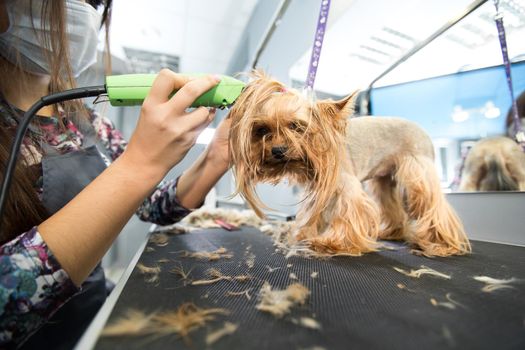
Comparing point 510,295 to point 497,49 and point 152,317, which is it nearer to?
point 152,317

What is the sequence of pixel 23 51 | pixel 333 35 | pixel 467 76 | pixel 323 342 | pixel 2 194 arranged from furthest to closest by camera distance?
pixel 333 35
pixel 467 76
pixel 23 51
pixel 2 194
pixel 323 342

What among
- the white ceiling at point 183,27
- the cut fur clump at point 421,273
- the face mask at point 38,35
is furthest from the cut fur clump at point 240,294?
the white ceiling at point 183,27

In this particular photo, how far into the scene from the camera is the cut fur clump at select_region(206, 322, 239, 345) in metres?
0.32

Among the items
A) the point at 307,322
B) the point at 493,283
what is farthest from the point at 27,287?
the point at 493,283

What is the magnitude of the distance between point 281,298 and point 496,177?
1.02 m

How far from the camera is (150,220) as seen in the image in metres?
1.12

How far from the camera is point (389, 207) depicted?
1277 millimetres

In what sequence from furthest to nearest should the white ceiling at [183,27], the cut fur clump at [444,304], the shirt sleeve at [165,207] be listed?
the white ceiling at [183,27] < the shirt sleeve at [165,207] < the cut fur clump at [444,304]

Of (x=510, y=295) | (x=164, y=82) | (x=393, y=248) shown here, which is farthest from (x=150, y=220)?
(x=510, y=295)

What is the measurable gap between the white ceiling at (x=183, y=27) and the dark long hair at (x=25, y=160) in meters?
2.57

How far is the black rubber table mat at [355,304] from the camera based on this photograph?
322 millimetres

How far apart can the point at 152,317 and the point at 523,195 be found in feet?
3.72

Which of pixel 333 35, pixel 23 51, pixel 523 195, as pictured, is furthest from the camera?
pixel 333 35

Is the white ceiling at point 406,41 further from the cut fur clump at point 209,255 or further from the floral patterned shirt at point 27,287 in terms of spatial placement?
the floral patterned shirt at point 27,287
